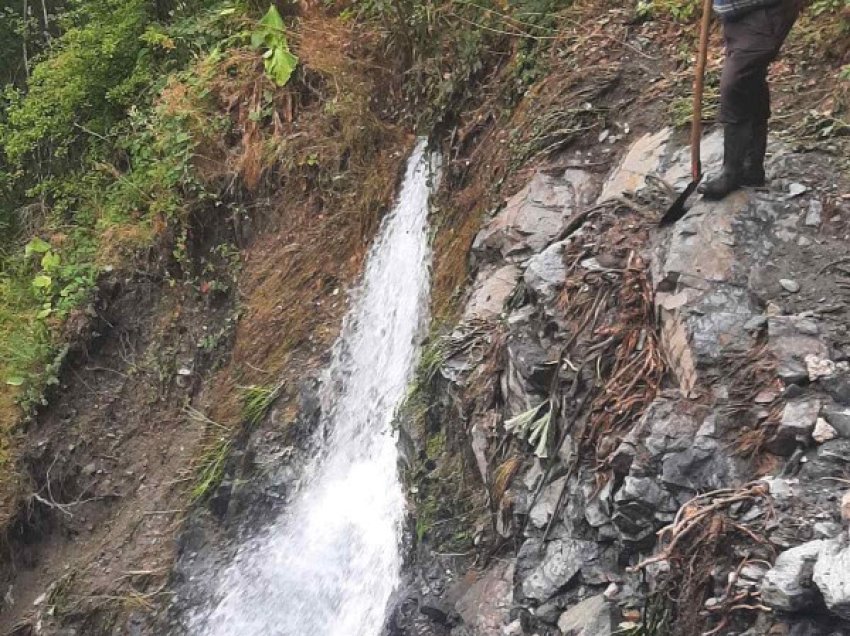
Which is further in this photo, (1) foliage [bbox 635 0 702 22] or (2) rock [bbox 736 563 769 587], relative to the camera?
(1) foliage [bbox 635 0 702 22]

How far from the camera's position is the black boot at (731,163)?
3.95 metres

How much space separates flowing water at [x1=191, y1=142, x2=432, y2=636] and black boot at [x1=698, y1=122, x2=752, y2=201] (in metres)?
2.65

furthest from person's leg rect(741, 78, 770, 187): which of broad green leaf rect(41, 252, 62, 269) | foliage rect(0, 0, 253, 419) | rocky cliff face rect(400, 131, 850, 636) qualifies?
broad green leaf rect(41, 252, 62, 269)

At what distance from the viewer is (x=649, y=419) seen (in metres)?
3.56

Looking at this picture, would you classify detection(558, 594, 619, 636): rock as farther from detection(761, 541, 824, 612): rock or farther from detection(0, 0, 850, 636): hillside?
detection(761, 541, 824, 612): rock

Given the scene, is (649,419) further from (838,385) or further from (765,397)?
(838,385)

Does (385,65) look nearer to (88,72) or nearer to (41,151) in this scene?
(88,72)

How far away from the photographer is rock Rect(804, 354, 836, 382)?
3.24 metres

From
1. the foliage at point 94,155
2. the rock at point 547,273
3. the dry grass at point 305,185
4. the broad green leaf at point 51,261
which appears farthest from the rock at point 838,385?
the broad green leaf at point 51,261

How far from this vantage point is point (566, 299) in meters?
4.39

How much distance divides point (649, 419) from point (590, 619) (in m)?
0.82

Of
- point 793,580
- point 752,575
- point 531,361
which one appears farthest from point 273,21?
point 793,580

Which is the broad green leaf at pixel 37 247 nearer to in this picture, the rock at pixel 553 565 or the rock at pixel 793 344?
the rock at pixel 553 565

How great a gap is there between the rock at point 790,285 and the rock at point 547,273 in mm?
1105
